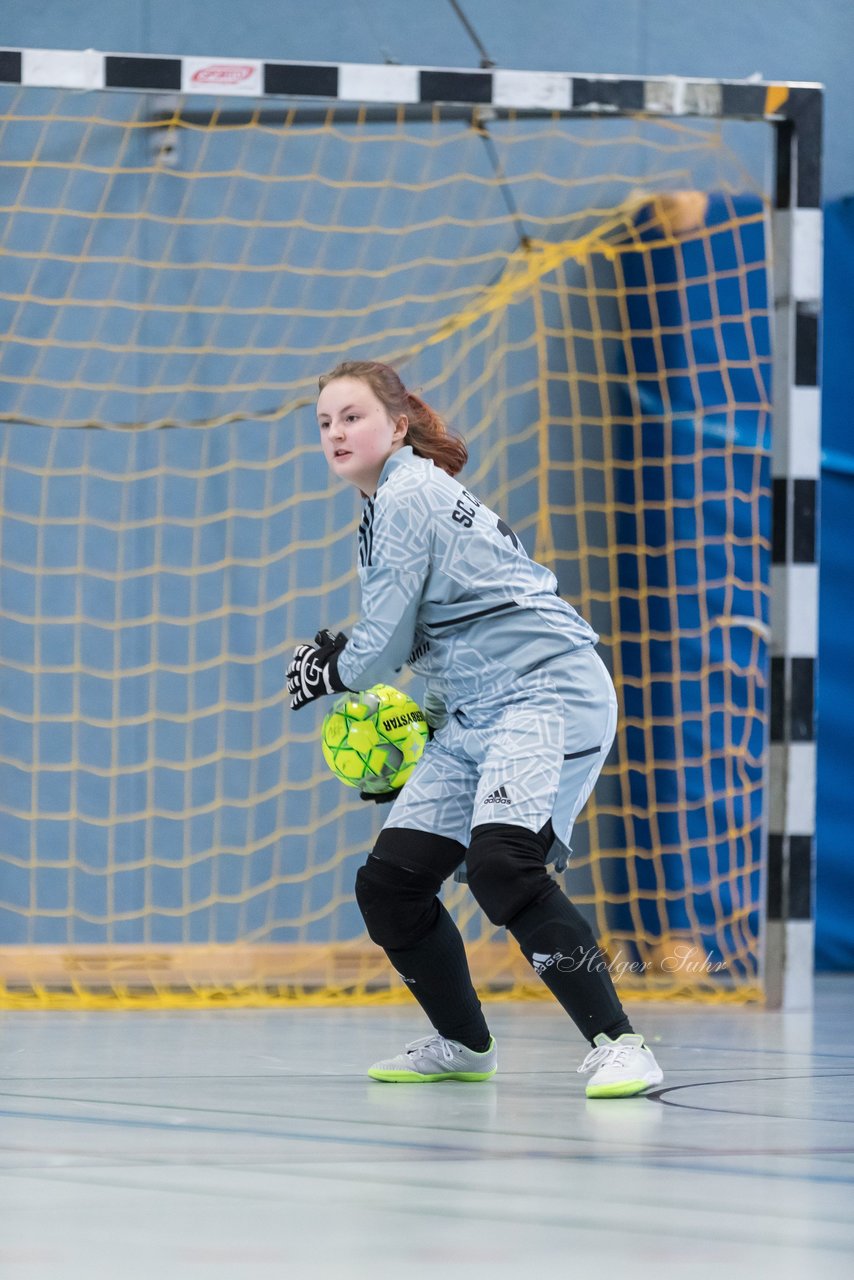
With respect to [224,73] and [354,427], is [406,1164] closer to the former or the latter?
[354,427]

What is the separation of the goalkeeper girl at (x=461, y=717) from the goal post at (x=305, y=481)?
2293 mm

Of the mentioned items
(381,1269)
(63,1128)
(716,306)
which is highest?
(716,306)

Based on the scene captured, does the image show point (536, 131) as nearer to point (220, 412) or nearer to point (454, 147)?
point (454, 147)

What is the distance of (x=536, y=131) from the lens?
6906 mm

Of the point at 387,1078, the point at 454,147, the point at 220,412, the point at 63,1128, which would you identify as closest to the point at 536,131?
the point at 454,147

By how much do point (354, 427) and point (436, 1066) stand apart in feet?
4.29

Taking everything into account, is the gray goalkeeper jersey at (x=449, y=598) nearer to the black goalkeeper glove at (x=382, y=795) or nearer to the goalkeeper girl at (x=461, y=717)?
the goalkeeper girl at (x=461, y=717)

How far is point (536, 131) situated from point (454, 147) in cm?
33

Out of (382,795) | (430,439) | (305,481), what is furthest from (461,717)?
(305,481)

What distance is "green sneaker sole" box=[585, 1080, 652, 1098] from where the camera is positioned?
3.39 meters

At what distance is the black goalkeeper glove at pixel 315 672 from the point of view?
11.8ft

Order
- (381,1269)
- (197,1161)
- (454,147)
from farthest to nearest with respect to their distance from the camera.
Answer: (454,147) → (197,1161) → (381,1269)

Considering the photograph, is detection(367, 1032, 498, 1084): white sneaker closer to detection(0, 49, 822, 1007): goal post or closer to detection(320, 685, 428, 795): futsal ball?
detection(320, 685, 428, 795): futsal ball

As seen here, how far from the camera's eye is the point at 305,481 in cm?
663
